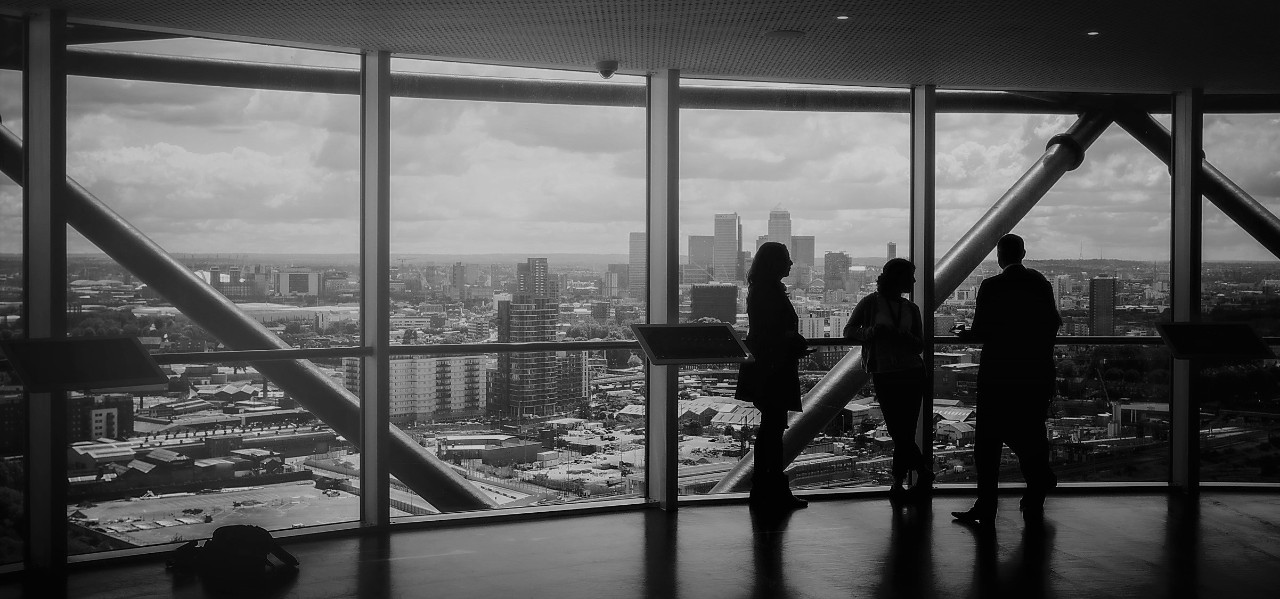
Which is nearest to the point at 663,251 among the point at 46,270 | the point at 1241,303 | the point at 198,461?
the point at 198,461

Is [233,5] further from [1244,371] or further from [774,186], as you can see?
[1244,371]

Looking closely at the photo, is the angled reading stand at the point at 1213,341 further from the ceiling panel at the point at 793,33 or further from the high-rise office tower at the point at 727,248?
the high-rise office tower at the point at 727,248

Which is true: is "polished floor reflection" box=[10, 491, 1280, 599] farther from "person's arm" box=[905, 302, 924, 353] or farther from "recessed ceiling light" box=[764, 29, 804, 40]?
"recessed ceiling light" box=[764, 29, 804, 40]

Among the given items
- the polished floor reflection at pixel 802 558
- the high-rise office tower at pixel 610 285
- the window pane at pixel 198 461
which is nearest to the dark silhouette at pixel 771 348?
the polished floor reflection at pixel 802 558

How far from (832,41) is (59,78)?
13.8ft

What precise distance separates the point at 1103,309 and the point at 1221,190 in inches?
51.9

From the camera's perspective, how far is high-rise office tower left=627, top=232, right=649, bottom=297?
694cm

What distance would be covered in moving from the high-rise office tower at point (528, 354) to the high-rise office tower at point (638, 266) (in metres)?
0.56

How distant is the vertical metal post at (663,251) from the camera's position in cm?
677

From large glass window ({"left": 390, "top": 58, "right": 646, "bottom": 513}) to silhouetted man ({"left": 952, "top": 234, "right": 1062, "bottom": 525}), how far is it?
2.26 metres

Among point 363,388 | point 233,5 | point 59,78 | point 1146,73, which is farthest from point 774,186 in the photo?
point 59,78

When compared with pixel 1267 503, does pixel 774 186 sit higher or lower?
higher

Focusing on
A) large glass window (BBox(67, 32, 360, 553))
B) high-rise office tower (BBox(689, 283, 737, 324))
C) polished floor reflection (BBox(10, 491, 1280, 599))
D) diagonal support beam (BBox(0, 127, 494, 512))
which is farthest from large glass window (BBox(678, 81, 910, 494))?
large glass window (BBox(67, 32, 360, 553))

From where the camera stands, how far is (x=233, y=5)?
4980mm
